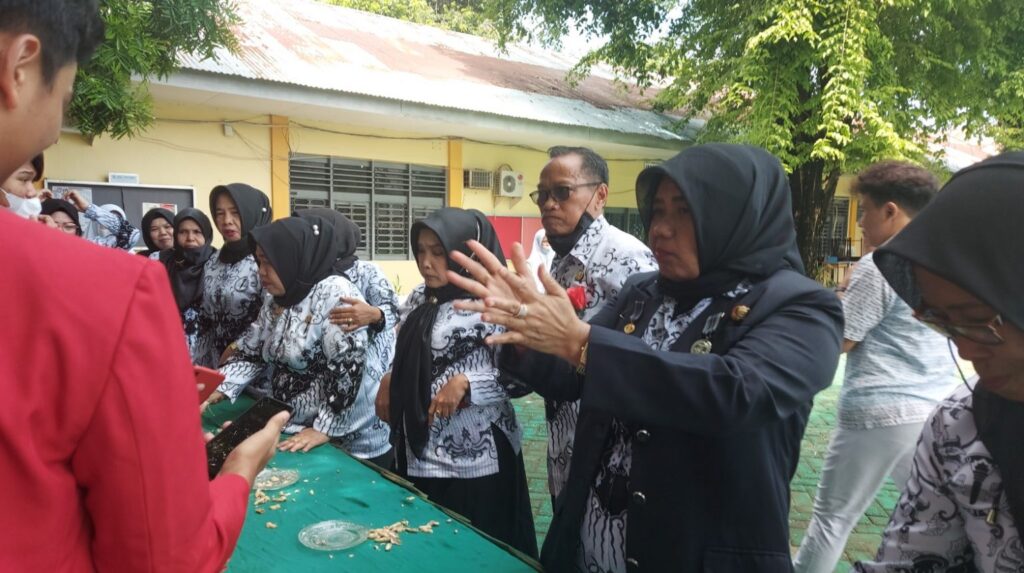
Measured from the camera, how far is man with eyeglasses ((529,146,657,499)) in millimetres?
2682

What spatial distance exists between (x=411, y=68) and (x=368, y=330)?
24.8ft

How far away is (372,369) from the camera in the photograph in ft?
10.7

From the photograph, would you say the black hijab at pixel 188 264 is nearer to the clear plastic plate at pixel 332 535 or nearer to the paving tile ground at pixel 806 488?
the paving tile ground at pixel 806 488

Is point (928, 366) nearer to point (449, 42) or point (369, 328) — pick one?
point (369, 328)

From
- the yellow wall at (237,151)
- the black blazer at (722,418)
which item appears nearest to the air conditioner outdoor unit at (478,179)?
the yellow wall at (237,151)

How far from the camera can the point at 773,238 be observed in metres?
1.47

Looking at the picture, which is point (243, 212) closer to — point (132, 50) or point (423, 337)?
point (132, 50)

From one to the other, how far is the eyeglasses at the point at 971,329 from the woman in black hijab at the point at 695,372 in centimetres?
25

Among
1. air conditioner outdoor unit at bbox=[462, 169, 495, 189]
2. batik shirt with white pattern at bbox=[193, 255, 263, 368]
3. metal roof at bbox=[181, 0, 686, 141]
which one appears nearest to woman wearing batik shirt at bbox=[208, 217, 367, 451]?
batik shirt with white pattern at bbox=[193, 255, 263, 368]

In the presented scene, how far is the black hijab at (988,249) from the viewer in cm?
95

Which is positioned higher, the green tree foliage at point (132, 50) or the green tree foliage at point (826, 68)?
the green tree foliage at point (826, 68)

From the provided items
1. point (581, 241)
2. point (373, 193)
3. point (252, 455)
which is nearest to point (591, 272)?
point (581, 241)

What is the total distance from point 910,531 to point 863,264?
1683 millimetres

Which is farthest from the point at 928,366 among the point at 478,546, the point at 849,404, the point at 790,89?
the point at 790,89
